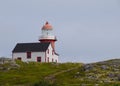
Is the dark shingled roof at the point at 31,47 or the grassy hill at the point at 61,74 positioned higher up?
the dark shingled roof at the point at 31,47

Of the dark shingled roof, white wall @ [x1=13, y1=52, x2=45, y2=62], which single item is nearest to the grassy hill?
white wall @ [x1=13, y1=52, x2=45, y2=62]

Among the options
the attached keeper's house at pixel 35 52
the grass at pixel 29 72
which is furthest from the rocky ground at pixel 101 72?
the attached keeper's house at pixel 35 52

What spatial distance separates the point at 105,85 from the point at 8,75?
21.7 metres

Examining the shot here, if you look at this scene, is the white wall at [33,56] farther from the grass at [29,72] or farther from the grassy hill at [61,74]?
the grassy hill at [61,74]

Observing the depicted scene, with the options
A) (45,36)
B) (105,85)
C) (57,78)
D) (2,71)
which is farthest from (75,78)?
(45,36)

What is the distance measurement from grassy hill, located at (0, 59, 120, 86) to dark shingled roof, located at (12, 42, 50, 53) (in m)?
10.9

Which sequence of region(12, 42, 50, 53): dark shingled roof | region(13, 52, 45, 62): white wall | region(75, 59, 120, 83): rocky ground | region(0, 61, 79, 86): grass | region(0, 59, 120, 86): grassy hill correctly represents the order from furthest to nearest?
1. region(12, 42, 50, 53): dark shingled roof
2. region(13, 52, 45, 62): white wall
3. region(75, 59, 120, 83): rocky ground
4. region(0, 61, 79, 86): grass
5. region(0, 59, 120, 86): grassy hill

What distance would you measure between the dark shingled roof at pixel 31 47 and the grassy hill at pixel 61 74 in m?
10.9

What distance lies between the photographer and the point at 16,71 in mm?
101750

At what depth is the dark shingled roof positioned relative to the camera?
120 metres

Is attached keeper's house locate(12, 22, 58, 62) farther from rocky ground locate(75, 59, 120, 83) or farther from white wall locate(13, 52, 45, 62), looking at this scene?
rocky ground locate(75, 59, 120, 83)

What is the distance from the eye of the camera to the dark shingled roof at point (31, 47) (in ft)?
392

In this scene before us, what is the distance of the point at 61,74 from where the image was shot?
95.4 m

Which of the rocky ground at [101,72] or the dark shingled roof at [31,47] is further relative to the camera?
the dark shingled roof at [31,47]
